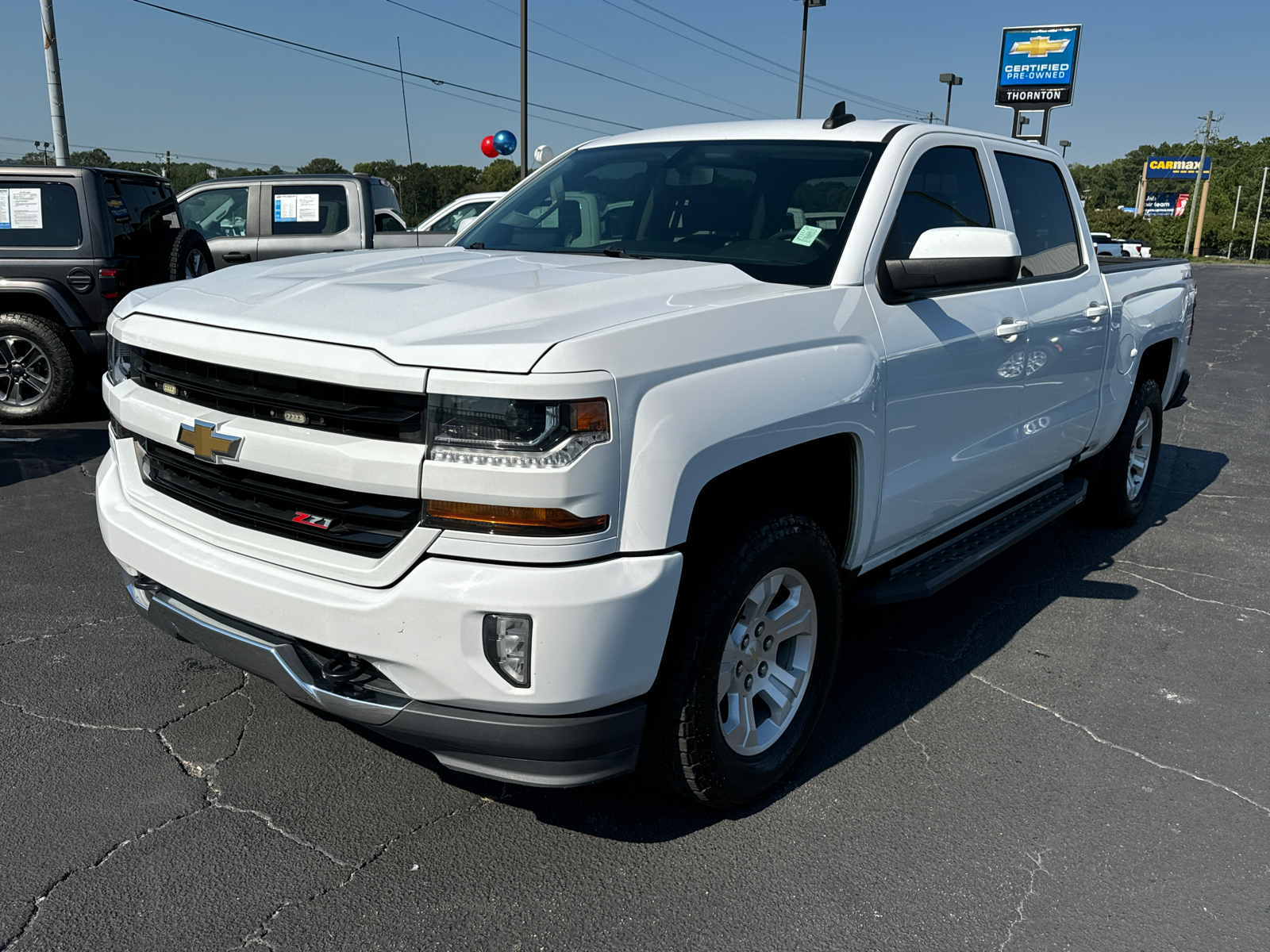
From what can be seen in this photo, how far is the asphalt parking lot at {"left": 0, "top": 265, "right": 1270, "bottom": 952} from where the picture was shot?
8.02ft

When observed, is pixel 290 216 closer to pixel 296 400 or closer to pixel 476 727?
pixel 296 400

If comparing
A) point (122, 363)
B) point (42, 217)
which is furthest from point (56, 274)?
point (122, 363)

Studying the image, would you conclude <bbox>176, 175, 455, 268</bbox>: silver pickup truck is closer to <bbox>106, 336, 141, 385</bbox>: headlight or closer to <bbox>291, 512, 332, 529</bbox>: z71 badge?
<bbox>106, 336, 141, 385</bbox>: headlight

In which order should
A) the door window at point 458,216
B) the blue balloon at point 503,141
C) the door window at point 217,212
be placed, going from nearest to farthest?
the door window at point 217,212 < the door window at point 458,216 < the blue balloon at point 503,141

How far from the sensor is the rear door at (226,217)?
36.9 feet

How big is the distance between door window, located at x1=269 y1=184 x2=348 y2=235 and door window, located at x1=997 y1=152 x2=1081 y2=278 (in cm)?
848

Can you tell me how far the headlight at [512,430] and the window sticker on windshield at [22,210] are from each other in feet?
23.5

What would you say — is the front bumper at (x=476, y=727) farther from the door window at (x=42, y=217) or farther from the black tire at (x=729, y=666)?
the door window at (x=42, y=217)

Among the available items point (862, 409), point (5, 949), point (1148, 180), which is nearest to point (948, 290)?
point (862, 409)

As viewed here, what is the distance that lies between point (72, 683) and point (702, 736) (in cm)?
234

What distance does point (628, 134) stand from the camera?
4.46m

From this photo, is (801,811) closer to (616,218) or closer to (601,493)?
(601,493)

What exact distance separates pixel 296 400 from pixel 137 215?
7053 millimetres

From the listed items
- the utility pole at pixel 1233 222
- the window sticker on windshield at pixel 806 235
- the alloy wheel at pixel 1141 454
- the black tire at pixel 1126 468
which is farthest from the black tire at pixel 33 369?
the utility pole at pixel 1233 222
